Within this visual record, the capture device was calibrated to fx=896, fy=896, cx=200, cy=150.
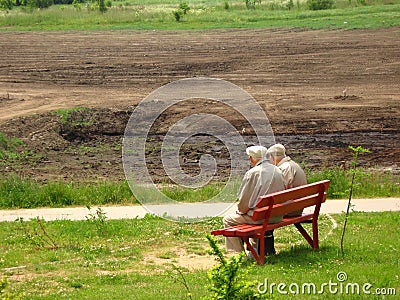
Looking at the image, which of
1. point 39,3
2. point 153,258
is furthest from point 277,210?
point 39,3

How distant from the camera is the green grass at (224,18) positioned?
132 feet

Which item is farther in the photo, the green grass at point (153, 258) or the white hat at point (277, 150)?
the white hat at point (277, 150)

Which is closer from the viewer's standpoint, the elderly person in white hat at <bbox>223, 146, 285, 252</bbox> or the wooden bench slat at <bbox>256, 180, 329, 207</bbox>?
the wooden bench slat at <bbox>256, 180, 329, 207</bbox>

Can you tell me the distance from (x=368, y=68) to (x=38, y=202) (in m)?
17.4

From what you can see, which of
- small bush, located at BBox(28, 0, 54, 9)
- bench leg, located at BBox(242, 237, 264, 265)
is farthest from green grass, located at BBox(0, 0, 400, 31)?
bench leg, located at BBox(242, 237, 264, 265)

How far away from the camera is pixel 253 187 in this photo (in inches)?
409

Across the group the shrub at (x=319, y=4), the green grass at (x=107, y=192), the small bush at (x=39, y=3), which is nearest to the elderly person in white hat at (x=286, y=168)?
the green grass at (x=107, y=192)

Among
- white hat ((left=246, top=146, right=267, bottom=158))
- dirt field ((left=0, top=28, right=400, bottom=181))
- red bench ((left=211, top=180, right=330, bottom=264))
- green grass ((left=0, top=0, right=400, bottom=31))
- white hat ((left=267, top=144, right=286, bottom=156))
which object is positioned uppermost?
white hat ((left=246, top=146, right=267, bottom=158))

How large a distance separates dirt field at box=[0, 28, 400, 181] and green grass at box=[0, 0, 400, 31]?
2358mm

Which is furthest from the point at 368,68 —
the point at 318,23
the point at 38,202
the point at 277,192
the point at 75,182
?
the point at 277,192

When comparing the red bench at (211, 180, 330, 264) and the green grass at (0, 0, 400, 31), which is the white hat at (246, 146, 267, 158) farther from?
the green grass at (0, 0, 400, 31)

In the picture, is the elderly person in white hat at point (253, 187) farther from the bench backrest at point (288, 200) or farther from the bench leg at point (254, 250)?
the bench leg at point (254, 250)

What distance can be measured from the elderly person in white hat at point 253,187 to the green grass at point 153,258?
0.52 meters

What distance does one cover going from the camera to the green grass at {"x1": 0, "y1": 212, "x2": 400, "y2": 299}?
8844 millimetres
